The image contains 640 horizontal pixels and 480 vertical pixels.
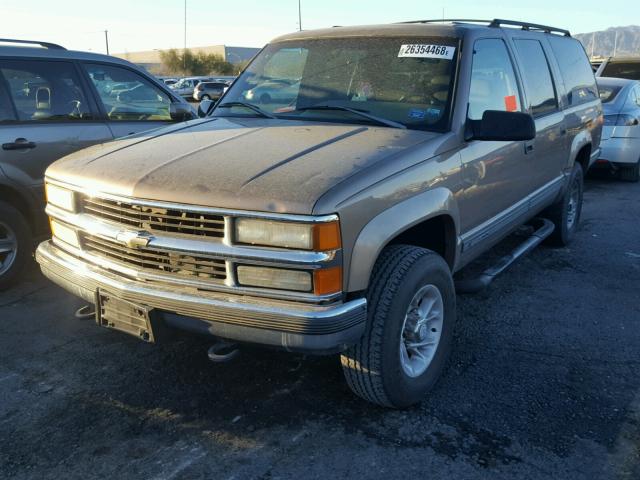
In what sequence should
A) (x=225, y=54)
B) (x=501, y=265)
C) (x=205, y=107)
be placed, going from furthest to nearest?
(x=225, y=54) < (x=205, y=107) < (x=501, y=265)

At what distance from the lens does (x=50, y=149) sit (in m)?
4.86

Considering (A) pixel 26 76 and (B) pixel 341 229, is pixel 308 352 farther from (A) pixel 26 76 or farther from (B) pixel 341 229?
(A) pixel 26 76

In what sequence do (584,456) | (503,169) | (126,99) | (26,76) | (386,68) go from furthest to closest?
(126,99) → (26,76) → (503,169) → (386,68) → (584,456)

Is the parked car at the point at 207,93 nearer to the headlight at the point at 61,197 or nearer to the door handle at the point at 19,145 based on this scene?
the door handle at the point at 19,145

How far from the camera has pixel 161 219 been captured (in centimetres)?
279

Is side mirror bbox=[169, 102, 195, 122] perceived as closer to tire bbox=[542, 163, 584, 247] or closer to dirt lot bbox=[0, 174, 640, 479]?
dirt lot bbox=[0, 174, 640, 479]

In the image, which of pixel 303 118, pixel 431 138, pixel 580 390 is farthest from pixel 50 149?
pixel 580 390

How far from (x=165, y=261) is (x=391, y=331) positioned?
3.55 feet

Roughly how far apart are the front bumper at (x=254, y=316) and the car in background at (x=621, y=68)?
1178cm

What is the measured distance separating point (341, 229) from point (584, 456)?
59.6 inches

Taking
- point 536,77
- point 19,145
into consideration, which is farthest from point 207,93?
point 536,77

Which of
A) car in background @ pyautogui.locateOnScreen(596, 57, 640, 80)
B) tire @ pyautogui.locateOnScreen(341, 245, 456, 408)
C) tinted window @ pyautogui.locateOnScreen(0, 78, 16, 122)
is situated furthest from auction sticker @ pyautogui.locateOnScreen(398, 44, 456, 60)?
car in background @ pyautogui.locateOnScreen(596, 57, 640, 80)

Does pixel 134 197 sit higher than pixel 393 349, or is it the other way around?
pixel 134 197

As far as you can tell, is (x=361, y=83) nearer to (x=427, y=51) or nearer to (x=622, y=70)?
(x=427, y=51)
